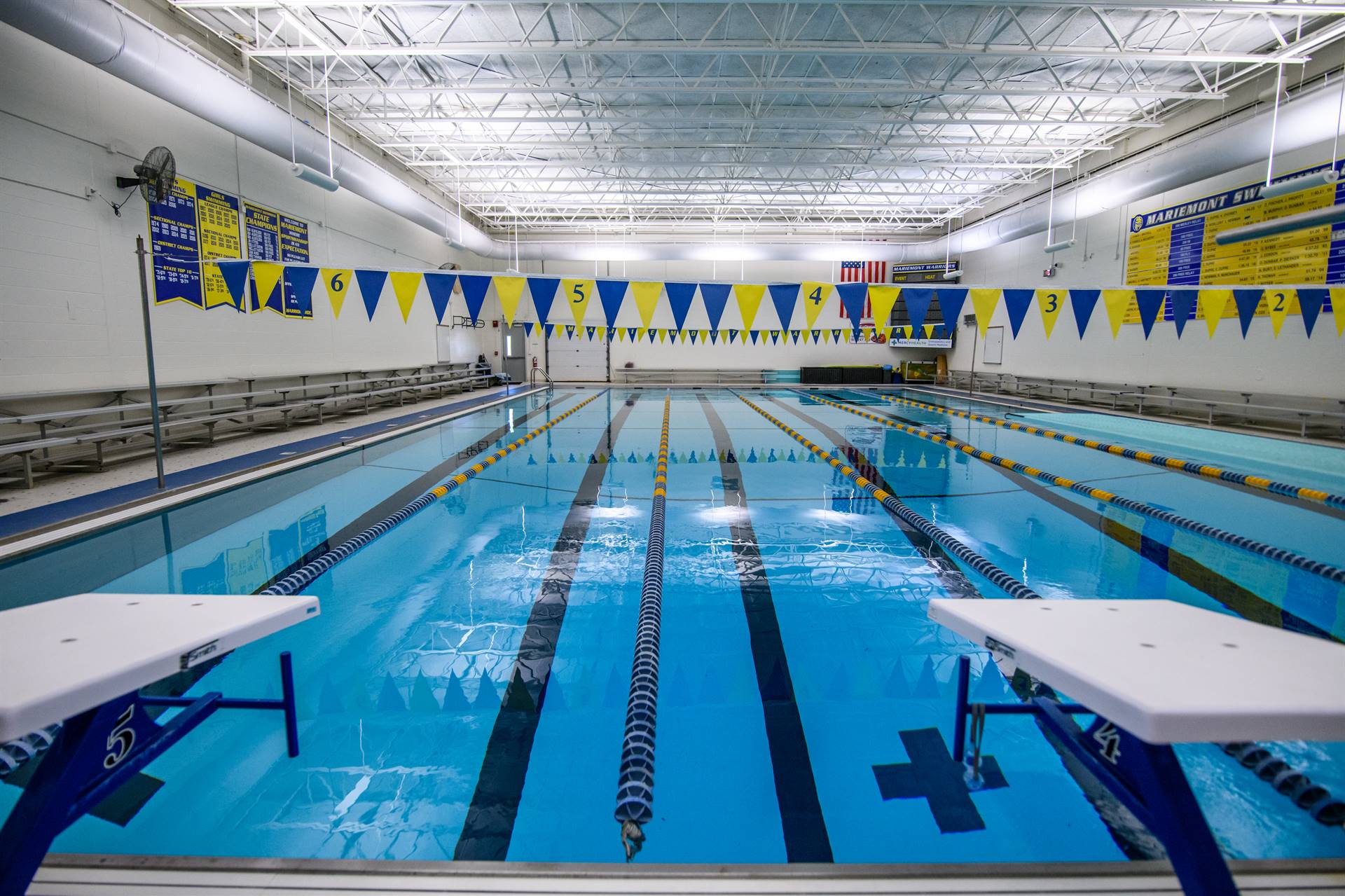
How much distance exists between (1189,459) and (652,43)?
7594 mm

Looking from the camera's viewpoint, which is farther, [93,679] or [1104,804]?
[1104,804]

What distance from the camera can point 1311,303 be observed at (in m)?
7.75

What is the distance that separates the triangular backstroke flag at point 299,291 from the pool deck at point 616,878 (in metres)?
6.85

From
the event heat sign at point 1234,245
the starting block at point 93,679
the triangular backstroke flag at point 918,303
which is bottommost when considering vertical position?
the starting block at point 93,679

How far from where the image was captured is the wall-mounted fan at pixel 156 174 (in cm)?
642

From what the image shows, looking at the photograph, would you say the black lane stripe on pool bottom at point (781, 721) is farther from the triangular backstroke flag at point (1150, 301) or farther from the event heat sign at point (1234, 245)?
the event heat sign at point (1234, 245)

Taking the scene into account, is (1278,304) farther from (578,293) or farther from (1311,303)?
(578,293)

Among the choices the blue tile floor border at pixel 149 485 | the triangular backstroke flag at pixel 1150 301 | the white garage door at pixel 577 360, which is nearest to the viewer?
the blue tile floor border at pixel 149 485

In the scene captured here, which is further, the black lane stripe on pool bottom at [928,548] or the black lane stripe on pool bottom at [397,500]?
the black lane stripe on pool bottom at [397,500]

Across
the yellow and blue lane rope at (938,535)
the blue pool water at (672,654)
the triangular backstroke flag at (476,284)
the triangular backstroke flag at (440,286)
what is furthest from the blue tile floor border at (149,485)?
the yellow and blue lane rope at (938,535)

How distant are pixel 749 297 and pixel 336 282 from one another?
4.91 meters

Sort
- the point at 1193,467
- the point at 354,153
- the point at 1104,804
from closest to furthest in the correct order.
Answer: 1. the point at 1104,804
2. the point at 1193,467
3. the point at 354,153

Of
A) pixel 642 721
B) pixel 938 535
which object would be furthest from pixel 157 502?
pixel 938 535

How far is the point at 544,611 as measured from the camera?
3420 millimetres
